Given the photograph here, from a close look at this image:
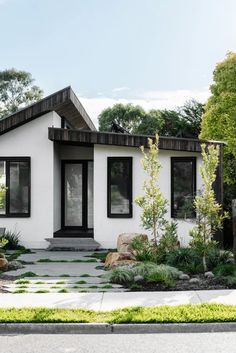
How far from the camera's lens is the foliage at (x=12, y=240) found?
15242 millimetres

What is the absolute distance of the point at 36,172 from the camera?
1588 centimetres

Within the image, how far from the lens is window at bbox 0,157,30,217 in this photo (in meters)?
15.8

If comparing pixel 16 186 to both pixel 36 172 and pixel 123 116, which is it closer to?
pixel 36 172

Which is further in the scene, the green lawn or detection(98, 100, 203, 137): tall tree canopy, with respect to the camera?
detection(98, 100, 203, 137): tall tree canopy

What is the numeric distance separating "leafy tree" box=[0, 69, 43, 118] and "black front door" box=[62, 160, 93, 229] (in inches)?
1468

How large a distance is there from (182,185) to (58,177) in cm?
426

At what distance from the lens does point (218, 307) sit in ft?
24.4

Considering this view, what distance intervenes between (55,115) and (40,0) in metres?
4.23

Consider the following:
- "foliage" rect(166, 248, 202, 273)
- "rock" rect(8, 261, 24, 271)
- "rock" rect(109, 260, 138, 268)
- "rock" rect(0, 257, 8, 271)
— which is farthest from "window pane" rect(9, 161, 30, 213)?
"foliage" rect(166, 248, 202, 273)

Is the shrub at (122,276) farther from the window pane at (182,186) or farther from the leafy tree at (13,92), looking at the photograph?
the leafy tree at (13,92)

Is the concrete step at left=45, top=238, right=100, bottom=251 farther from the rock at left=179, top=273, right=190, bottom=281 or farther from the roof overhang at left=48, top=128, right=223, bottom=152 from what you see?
the rock at left=179, top=273, right=190, bottom=281

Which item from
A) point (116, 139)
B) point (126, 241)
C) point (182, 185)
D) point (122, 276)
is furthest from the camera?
point (116, 139)

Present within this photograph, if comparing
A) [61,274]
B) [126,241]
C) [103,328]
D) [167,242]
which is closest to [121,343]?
[103,328]

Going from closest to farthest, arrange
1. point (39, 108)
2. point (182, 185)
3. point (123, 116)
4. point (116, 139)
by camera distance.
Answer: point (182, 185)
point (116, 139)
point (39, 108)
point (123, 116)
